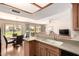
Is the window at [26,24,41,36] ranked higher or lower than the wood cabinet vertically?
higher

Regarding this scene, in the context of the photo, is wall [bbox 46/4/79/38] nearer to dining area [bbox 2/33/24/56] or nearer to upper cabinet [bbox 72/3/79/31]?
upper cabinet [bbox 72/3/79/31]

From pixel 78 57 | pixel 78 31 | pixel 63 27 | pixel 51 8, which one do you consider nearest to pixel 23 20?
pixel 51 8

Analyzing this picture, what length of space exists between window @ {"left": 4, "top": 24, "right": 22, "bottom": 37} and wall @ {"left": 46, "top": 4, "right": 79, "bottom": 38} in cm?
43

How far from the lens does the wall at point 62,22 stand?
1602 millimetres

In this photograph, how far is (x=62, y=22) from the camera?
1.61 meters

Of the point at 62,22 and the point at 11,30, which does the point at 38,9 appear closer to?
the point at 62,22

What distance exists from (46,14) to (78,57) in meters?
0.79

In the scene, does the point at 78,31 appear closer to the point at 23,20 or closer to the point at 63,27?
the point at 63,27

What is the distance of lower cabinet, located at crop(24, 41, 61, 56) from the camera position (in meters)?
1.68

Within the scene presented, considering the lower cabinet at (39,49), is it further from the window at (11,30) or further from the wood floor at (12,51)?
the window at (11,30)

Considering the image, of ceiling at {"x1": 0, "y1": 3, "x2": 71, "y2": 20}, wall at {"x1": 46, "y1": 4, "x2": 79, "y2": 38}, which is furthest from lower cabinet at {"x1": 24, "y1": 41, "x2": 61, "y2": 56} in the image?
ceiling at {"x1": 0, "y1": 3, "x2": 71, "y2": 20}

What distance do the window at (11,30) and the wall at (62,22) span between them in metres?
0.43

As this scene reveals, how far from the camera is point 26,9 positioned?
66.6 inches

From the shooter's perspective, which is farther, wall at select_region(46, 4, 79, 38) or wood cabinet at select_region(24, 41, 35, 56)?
wood cabinet at select_region(24, 41, 35, 56)
